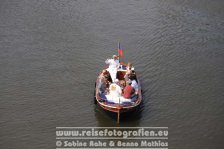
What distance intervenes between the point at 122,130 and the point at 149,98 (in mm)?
3039

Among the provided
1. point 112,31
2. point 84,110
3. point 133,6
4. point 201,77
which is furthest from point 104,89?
point 133,6

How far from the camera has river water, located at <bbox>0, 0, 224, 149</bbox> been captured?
53.7 ft

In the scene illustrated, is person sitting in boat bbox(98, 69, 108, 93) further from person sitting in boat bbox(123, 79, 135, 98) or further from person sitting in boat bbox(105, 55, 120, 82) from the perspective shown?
person sitting in boat bbox(123, 79, 135, 98)

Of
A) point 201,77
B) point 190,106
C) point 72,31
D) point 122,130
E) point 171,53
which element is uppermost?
point 72,31

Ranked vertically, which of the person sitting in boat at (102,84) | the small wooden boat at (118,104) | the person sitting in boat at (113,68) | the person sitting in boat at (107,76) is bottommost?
the small wooden boat at (118,104)

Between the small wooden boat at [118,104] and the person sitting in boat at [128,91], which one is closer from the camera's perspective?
the small wooden boat at [118,104]

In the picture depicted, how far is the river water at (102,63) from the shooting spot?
16.4 m

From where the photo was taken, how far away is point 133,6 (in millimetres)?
28219

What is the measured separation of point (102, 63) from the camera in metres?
21.0

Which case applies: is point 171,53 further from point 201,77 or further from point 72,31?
point 72,31

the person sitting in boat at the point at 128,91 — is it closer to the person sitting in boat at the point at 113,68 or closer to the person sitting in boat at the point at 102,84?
the person sitting in boat at the point at 102,84

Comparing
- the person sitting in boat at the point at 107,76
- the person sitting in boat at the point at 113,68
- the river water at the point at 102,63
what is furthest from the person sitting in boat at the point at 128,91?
the person sitting in boat at the point at 107,76

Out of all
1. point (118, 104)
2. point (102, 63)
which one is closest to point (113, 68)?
point (102, 63)

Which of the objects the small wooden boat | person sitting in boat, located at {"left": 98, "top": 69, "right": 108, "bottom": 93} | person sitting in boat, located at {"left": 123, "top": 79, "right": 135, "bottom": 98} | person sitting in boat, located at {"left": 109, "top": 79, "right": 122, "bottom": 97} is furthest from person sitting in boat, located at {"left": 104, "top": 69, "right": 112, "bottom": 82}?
person sitting in boat, located at {"left": 123, "top": 79, "right": 135, "bottom": 98}
